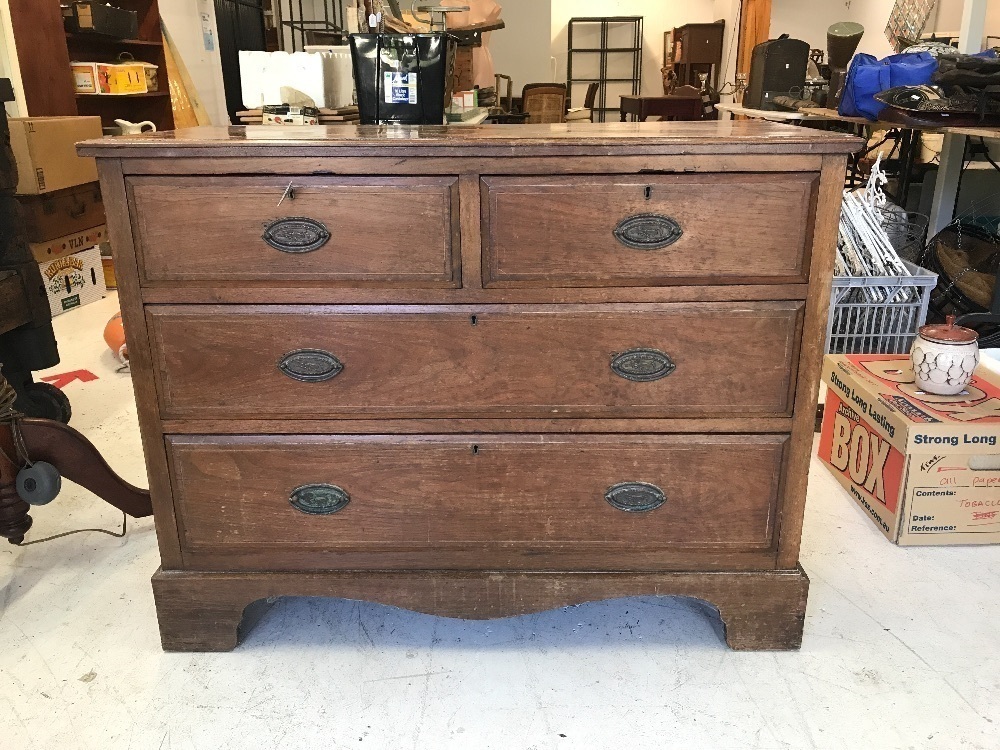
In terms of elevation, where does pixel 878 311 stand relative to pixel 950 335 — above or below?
below

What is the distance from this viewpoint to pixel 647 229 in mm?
1301

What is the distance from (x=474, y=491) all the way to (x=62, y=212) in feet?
9.86

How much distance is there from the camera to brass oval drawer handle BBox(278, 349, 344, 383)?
1.37 metres

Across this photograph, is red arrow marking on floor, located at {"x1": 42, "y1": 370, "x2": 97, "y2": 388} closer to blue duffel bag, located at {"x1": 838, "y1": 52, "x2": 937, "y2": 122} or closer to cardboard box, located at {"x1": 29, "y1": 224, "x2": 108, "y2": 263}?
cardboard box, located at {"x1": 29, "y1": 224, "x2": 108, "y2": 263}

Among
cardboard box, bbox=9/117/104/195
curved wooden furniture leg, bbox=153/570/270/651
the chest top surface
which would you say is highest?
the chest top surface

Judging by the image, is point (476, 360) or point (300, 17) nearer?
point (476, 360)

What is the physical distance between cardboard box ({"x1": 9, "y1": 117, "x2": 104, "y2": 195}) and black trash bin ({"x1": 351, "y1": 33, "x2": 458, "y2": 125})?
2.05 meters

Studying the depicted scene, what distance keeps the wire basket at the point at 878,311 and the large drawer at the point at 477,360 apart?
129 centimetres

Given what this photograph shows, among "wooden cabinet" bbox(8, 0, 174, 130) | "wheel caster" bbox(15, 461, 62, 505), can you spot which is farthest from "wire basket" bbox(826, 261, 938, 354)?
"wooden cabinet" bbox(8, 0, 174, 130)

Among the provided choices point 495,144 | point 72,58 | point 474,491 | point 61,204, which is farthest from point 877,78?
point 72,58

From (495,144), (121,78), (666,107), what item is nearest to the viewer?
(495,144)

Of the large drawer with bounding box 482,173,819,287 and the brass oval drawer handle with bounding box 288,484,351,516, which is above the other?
the large drawer with bounding box 482,173,819,287

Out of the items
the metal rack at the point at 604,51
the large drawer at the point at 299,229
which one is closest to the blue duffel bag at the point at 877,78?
the large drawer at the point at 299,229

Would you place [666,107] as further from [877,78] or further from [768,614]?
[768,614]
